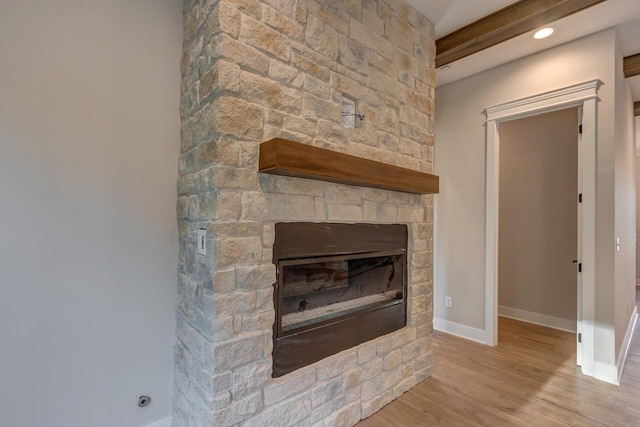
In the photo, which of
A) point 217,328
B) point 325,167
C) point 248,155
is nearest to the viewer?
point 217,328

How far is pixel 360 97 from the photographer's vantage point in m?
2.07

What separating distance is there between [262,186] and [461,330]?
120 inches

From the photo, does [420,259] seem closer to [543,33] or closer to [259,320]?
[259,320]

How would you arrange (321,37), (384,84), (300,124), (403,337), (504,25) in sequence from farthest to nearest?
(504,25) → (403,337) → (384,84) → (321,37) → (300,124)

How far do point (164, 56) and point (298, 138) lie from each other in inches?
37.8

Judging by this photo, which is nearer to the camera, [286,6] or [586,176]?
[286,6]

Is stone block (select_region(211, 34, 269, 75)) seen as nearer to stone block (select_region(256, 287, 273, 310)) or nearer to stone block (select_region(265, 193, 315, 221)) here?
stone block (select_region(265, 193, 315, 221))

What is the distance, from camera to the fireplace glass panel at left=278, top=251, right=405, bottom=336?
1.79 meters

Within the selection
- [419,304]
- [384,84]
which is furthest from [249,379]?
[384,84]

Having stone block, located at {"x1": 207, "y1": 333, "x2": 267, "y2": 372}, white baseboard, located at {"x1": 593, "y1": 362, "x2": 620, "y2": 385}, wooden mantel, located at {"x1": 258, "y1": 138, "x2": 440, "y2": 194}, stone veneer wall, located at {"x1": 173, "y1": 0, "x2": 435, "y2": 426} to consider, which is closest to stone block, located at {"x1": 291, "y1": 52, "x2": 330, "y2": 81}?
stone veneer wall, located at {"x1": 173, "y1": 0, "x2": 435, "y2": 426}

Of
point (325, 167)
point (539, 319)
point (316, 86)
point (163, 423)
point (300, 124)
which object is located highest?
point (316, 86)

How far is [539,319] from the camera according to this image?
4.09 meters

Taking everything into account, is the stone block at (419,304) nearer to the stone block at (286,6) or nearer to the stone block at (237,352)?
the stone block at (237,352)

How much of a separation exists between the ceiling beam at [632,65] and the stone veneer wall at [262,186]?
273cm
